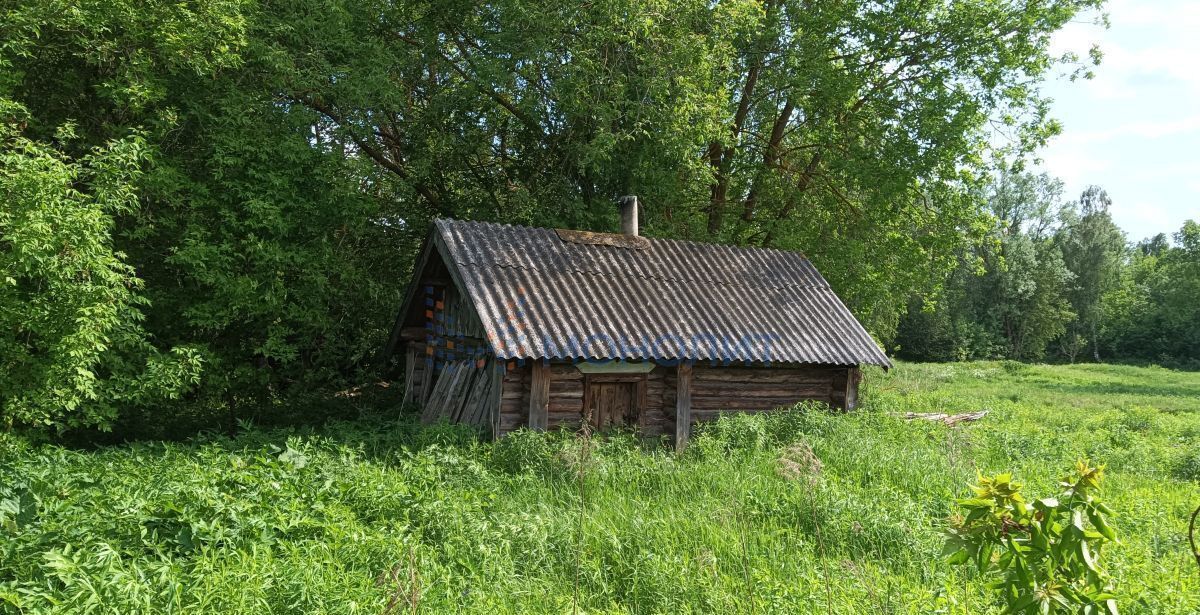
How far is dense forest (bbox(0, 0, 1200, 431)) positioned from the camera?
1030cm

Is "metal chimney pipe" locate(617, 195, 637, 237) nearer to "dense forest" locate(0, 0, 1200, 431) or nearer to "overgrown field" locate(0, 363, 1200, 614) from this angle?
"dense forest" locate(0, 0, 1200, 431)

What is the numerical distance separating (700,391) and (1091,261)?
161 feet

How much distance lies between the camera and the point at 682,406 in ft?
39.7

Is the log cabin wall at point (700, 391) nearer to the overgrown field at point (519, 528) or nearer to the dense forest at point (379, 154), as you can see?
the overgrown field at point (519, 528)

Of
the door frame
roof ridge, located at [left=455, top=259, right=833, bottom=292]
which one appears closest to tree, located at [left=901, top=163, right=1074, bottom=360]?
roof ridge, located at [left=455, top=259, right=833, bottom=292]

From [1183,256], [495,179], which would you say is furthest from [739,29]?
[1183,256]

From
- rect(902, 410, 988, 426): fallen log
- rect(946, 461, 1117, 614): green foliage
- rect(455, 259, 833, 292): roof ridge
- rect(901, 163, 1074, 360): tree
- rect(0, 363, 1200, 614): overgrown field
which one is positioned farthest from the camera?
rect(901, 163, 1074, 360): tree

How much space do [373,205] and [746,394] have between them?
8.57 metres

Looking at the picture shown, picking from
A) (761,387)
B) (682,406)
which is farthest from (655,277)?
(761,387)

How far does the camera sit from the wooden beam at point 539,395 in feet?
35.4

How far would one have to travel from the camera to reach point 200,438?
10.3 metres

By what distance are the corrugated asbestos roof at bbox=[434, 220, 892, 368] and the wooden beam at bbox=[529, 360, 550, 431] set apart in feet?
1.85

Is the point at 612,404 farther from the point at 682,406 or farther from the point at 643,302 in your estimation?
→ the point at 643,302

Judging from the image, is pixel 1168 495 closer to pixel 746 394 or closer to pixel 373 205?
pixel 746 394
